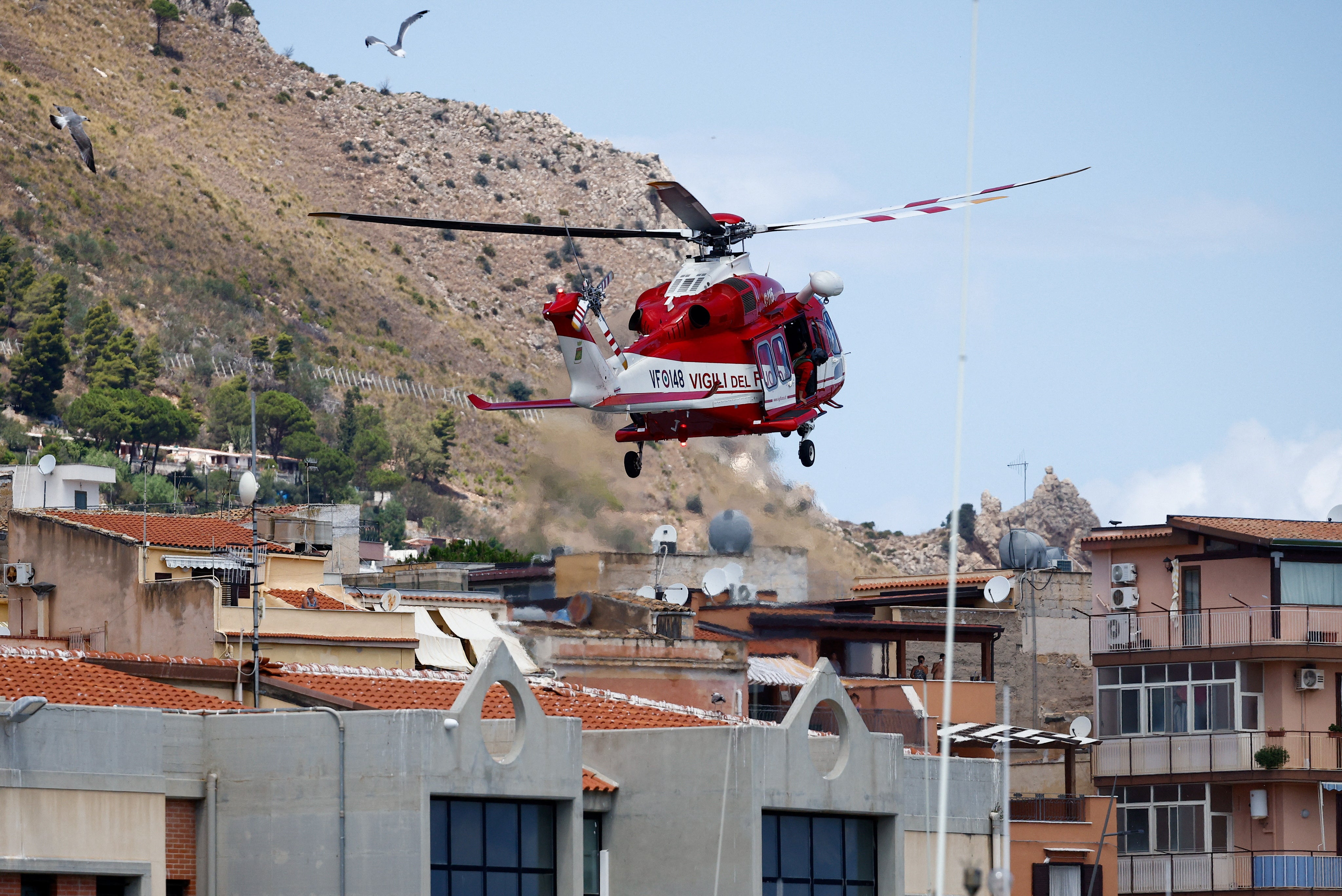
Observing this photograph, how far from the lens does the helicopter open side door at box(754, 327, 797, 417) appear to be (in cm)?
4697

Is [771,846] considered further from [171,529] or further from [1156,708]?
[171,529]

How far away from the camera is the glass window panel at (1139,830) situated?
186ft

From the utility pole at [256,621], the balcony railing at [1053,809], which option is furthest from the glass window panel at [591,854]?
the balcony railing at [1053,809]

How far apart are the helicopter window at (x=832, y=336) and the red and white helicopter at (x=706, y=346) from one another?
3 centimetres

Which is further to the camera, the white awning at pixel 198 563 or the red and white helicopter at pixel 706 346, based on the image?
the white awning at pixel 198 563

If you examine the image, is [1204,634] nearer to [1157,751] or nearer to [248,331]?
[1157,751]

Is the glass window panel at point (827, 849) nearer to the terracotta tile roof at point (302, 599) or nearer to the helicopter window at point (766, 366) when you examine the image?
the helicopter window at point (766, 366)

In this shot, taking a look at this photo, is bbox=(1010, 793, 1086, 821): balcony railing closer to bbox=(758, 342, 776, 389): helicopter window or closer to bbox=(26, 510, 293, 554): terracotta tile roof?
bbox=(758, 342, 776, 389): helicopter window

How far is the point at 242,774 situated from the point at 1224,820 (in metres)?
33.0

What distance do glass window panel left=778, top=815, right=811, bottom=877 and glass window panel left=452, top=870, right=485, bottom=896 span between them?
5149mm

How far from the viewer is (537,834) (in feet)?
104

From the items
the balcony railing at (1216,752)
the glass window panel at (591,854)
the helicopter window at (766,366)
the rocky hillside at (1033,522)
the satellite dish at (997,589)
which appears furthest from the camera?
the rocky hillside at (1033,522)

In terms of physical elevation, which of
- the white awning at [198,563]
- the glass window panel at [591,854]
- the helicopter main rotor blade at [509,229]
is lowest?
the glass window panel at [591,854]

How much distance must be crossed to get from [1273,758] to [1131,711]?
177 inches
